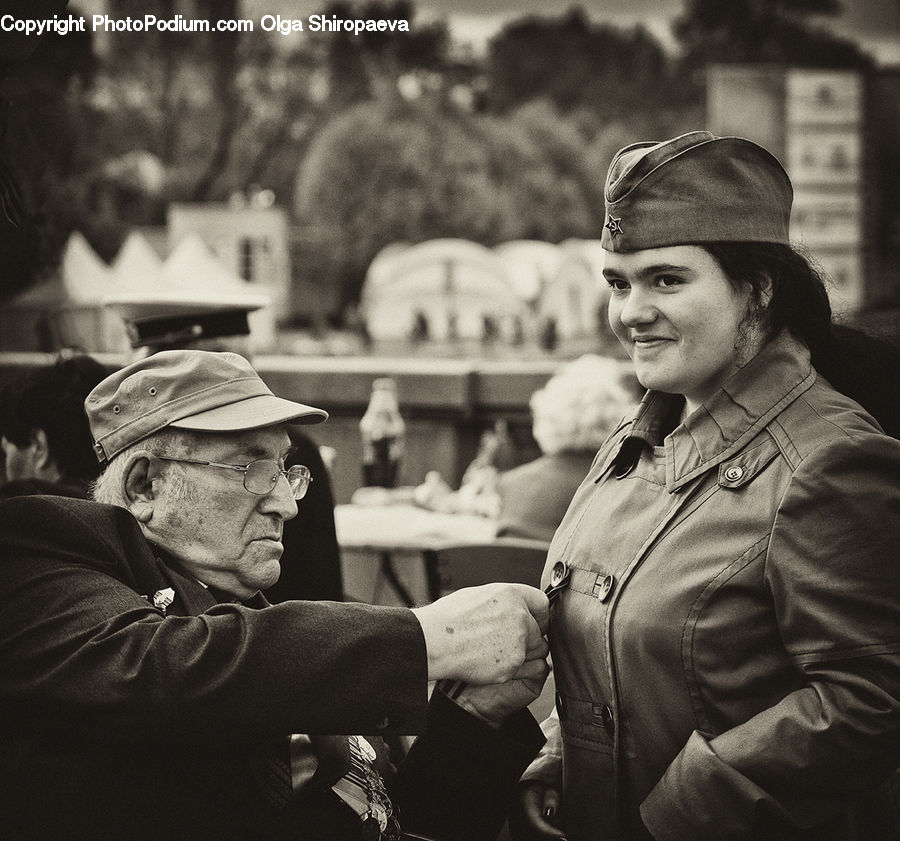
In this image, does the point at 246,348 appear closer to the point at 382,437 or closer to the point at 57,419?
the point at 57,419

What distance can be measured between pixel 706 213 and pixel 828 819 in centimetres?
89

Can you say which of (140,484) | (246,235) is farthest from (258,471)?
(246,235)

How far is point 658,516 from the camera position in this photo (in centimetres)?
174

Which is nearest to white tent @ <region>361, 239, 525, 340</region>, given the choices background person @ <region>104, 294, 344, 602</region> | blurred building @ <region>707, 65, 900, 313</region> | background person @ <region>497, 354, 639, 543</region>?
blurred building @ <region>707, 65, 900, 313</region>

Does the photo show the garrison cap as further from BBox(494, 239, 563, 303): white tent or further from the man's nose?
BBox(494, 239, 563, 303): white tent

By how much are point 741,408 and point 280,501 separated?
736 mm

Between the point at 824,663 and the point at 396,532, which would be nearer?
the point at 824,663

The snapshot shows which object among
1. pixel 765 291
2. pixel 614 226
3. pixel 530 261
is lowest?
pixel 530 261

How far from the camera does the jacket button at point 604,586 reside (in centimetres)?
172

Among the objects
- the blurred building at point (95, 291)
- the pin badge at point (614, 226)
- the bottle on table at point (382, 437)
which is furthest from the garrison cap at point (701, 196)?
the blurred building at point (95, 291)

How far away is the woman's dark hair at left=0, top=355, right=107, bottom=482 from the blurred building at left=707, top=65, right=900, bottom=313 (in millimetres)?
26547

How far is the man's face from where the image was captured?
1.78 meters

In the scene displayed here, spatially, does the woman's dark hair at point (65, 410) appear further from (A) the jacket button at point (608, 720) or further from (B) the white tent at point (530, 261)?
(B) the white tent at point (530, 261)

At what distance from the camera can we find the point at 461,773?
71.0 inches
